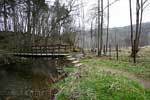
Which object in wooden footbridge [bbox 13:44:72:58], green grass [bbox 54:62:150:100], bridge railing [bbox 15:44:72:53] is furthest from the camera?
bridge railing [bbox 15:44:72:53]

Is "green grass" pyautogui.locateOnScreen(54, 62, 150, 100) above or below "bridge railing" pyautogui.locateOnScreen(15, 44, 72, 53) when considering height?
below

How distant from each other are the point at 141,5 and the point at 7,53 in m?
14.8

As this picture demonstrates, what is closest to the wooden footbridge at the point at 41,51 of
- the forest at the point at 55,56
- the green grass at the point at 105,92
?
the forest at the point at 55,56

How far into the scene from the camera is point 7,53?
25.3 meters

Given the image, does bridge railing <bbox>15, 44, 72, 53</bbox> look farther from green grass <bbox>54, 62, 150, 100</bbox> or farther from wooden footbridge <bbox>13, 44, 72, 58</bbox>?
green grass <bbox>54, 62, 150, 100</bbox>

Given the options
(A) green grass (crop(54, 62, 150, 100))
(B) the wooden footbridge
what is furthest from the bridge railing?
(A) green grass (crop(54, 62, 150, 100))

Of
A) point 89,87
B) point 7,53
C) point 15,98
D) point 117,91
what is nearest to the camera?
point 117,91

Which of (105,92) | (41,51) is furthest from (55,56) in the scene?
(105,92)

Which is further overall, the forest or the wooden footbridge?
the wooden footbridge

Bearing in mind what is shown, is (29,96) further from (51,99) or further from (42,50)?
(42,50)

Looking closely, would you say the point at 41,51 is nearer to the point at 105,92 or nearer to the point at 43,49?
the point at 43,49

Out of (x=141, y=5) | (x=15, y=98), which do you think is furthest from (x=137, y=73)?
(x=141, y=5)

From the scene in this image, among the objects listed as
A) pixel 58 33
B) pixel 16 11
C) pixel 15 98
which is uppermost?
pixel 16 11

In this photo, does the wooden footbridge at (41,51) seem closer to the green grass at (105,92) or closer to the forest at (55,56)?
the forest at (55,56)
